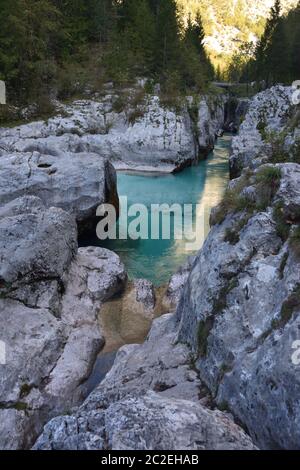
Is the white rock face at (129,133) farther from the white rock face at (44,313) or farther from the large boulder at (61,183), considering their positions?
the white rock face at (44,313)

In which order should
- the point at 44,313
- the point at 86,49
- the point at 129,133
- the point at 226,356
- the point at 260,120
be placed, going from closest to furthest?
the point at 226,356 < the point at 44,313 < the point at 129,133 < the point at 260,120 < the point at 86,49

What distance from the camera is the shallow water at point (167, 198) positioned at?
2161cm

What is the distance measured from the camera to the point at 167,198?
110 ft

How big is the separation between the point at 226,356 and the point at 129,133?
37.9 metres

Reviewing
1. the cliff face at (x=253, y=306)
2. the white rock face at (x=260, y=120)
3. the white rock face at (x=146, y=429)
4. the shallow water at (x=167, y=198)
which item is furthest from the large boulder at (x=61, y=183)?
the white rock face at (x=146, y=429)

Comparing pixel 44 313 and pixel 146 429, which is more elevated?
pixel 146 429

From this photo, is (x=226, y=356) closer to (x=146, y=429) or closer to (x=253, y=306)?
(x=253, y=306)

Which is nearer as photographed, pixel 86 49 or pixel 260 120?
pixel 260 120

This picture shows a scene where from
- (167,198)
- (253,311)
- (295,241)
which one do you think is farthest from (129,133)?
(253,311)

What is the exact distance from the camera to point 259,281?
908 centimetres

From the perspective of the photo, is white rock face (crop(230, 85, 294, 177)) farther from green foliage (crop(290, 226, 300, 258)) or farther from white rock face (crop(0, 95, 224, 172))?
green foliage (crop(290, 226, 300, 258))

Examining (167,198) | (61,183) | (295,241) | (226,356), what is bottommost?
(167,198)

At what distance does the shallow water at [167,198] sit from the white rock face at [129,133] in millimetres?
2312
